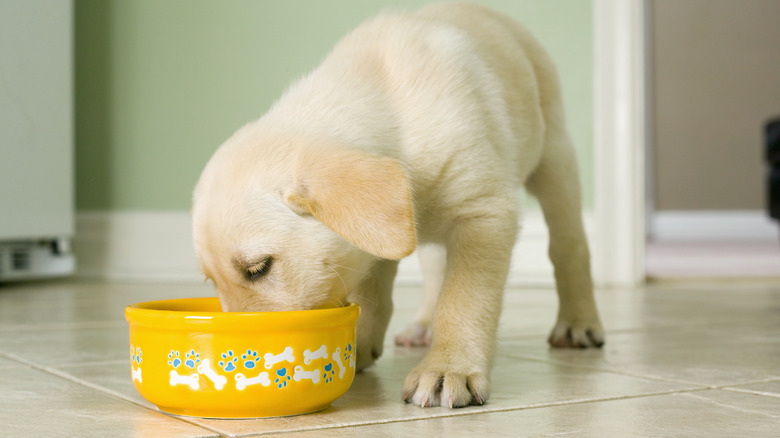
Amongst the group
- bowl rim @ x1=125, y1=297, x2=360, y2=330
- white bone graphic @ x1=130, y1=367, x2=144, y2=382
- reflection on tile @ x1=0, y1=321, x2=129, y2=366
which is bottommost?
reflection on tile @ x1=0, y1=321, x2=129, y2=366

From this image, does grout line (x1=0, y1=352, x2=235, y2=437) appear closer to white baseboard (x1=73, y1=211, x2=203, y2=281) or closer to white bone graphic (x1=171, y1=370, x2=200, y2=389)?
white bone graphic (x1=171, y1=370, x2=200, y2=389)

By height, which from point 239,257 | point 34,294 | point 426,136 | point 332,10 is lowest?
point 34,294

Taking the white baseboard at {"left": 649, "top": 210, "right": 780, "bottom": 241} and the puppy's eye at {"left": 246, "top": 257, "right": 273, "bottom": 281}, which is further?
the white baseboard at {"left": 649, "top": 210, "right": 780, "bottom": 241}

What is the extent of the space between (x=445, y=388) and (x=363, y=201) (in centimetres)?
35

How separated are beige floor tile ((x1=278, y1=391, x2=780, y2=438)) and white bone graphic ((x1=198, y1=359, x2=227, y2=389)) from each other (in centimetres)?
15

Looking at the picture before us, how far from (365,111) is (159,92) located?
3.11 m

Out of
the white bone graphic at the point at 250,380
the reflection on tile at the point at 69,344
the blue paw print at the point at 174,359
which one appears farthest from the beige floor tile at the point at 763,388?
the reflection on tile at the point at 69,344

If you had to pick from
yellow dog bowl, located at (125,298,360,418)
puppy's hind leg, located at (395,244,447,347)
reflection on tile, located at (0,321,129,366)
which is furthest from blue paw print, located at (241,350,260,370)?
puppy's hind leg, located at (395,244,447,347)

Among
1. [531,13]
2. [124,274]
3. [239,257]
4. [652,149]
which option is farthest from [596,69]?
[652,149]

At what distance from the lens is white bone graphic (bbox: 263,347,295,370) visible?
4.31ft

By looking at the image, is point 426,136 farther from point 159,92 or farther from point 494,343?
point 159,92

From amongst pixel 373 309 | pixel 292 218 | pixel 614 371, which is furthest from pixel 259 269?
pixel 614 371

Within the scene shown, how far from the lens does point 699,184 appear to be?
29.4 ft

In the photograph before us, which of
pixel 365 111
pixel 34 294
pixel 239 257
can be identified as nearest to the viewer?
pixel 239 257
